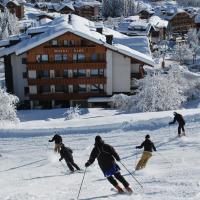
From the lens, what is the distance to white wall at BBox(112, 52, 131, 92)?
4638cm

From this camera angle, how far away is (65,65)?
46062mm

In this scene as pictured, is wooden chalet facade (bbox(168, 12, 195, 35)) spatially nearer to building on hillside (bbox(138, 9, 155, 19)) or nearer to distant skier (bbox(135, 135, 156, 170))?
building on hillside (bbox(138, 9, 155, 19))

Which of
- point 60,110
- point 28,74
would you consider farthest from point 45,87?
point 60,110

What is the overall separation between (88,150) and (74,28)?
28168mm

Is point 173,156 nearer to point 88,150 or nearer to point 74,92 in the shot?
point 88,150

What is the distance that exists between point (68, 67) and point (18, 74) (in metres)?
5.76

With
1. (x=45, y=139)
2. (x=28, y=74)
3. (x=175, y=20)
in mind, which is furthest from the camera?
(x=175, y=20)

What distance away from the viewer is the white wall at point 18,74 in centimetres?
4731

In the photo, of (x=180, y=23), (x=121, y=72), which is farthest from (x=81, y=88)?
(x=180, y=23)

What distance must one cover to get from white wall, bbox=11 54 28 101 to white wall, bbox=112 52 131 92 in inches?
383

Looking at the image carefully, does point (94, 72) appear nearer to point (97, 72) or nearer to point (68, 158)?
point (97, 72)

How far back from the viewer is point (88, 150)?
1872 cm

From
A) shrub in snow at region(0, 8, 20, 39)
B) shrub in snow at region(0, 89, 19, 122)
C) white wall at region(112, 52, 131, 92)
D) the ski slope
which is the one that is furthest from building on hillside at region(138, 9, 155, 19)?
the ski slope

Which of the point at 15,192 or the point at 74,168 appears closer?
the point at 15,192
